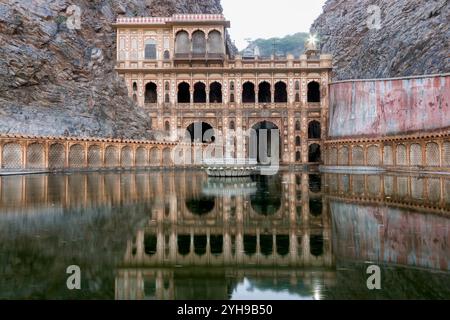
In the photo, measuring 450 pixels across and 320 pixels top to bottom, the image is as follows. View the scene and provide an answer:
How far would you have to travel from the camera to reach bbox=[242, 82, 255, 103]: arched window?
64.6 metres

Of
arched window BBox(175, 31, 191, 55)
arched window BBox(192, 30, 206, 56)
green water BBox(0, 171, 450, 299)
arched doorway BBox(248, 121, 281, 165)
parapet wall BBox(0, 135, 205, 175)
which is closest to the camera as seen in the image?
green water BBox(0, 171, 450, 299)

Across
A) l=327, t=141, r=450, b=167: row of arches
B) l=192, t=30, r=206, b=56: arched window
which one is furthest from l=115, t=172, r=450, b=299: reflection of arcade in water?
l=192, t=30, r=206, b=56: arched window

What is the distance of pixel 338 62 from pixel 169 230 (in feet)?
246

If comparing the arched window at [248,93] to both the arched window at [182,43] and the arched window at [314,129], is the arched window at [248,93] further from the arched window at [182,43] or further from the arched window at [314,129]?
the arched window at [182,43]

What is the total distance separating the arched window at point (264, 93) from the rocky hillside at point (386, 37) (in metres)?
14.9

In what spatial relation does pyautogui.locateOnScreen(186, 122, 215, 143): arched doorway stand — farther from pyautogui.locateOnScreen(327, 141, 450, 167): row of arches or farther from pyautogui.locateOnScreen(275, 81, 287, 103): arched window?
pyautogui.locateOnScreen(327, 141, 450, 167): row of arches

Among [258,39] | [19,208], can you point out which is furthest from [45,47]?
[258,39]

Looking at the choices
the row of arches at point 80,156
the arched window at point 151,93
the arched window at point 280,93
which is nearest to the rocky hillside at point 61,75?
the row of arches at point 80,156

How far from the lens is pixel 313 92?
63281mm

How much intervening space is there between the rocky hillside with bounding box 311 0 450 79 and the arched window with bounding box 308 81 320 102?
A: 8.36m

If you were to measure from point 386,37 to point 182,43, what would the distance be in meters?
29.2

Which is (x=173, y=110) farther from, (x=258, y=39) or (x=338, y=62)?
(x=258, y=39)

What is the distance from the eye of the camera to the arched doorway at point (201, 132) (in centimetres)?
6039

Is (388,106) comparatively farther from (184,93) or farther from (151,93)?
(151,93)
